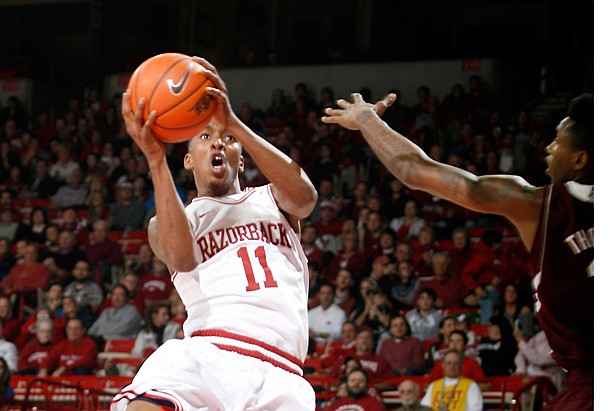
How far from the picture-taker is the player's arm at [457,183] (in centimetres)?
296

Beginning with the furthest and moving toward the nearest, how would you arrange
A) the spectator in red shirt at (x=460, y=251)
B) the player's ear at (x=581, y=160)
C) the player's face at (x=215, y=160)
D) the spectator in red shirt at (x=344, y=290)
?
the spectator in red shirt at (x=460, y=251) < the spectator in red shirt at (x=344, y=290) < the player's face at (x=215, y=160) < the player's ear at (x=581, y=160)

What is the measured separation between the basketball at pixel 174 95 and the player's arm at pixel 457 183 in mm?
597

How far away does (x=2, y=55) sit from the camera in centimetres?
1928

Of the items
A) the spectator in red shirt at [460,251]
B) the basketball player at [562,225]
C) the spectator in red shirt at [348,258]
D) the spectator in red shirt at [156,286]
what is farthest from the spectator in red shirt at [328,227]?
the basketball player at [562,225]

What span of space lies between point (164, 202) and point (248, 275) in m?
0.46

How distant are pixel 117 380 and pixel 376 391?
106 inches

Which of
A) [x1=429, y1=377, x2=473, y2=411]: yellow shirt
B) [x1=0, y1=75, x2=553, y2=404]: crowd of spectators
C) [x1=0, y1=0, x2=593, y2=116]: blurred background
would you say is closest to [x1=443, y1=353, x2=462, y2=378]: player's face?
[x1=429, y1=377, x2=473, y2=411]: yellow shirt

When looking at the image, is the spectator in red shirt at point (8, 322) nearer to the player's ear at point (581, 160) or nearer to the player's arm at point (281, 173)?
the player's arm at point (281, 173)

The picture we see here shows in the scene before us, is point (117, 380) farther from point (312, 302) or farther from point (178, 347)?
point (178, 347)

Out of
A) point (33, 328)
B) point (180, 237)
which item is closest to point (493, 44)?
point (33, 328)

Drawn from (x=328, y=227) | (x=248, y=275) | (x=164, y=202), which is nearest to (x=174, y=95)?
(x=164, y=202)

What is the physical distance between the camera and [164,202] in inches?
141

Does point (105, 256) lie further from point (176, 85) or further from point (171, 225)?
point (176, 85)

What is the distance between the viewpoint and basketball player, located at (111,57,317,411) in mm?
3391
